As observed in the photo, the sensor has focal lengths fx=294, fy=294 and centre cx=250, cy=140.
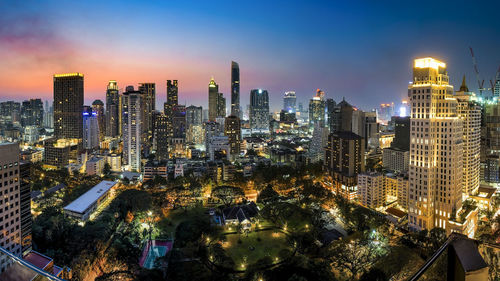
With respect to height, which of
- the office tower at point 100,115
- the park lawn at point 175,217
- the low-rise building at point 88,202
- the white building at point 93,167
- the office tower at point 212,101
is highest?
the office tower at point 212,101

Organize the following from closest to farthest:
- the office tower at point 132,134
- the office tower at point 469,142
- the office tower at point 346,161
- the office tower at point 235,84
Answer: the office tower at point 469,142 → the office tower at point 346,161 → the office tower at point 132,134 → the office tower at point 235,84

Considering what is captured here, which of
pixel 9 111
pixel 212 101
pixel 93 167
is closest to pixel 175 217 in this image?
pixel 93 167

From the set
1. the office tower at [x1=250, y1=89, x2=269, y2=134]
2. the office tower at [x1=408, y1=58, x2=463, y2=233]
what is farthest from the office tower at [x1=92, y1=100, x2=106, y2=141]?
the office tower at [x1=408, y1=58, x2=463, y2=233]

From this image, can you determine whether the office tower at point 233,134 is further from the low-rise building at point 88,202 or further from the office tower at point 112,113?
the office tower at point 112,113

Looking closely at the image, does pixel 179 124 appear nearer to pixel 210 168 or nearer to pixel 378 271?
pixel 210 168

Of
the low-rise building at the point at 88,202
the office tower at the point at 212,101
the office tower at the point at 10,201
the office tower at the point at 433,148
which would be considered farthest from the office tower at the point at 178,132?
the office tower at the point at 433,148

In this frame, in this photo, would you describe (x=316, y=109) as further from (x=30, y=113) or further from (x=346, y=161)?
(x=30, y=113)
